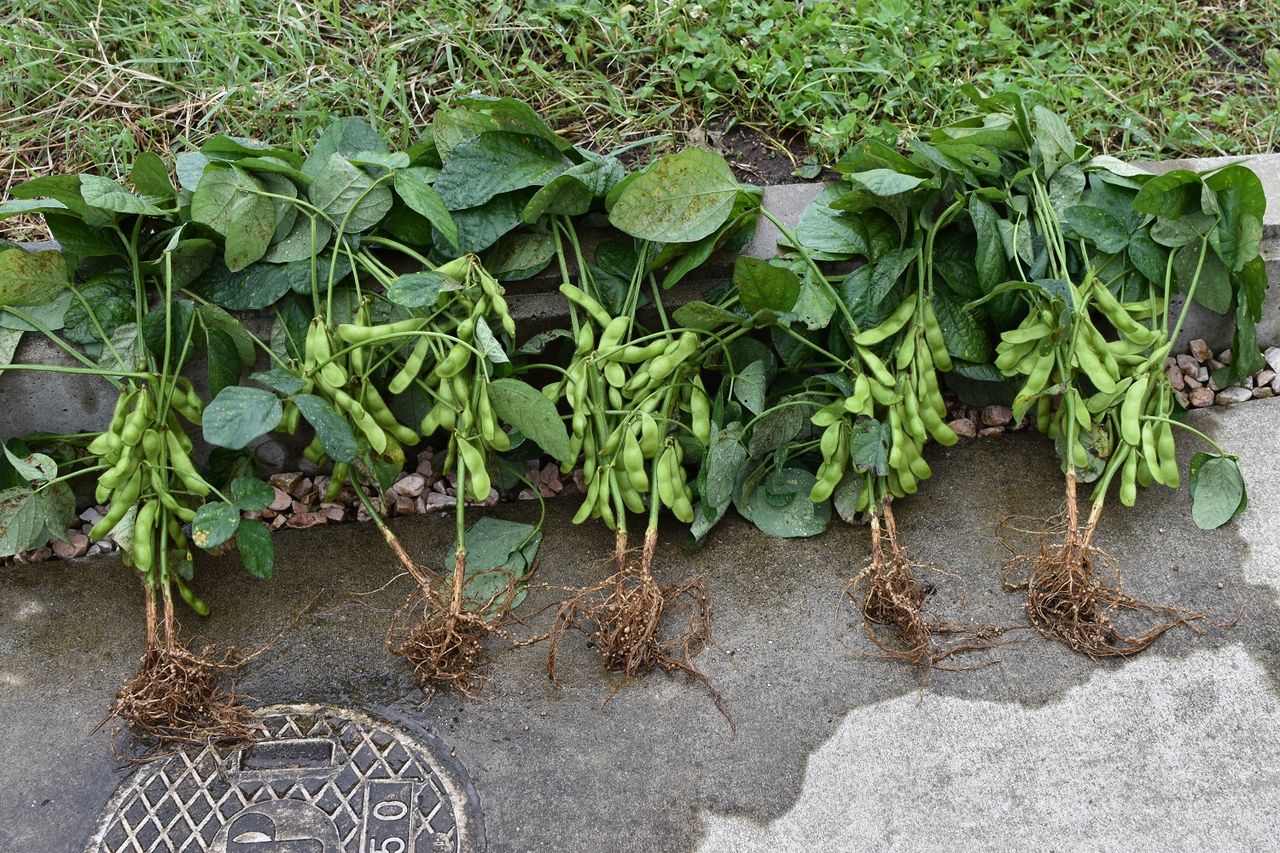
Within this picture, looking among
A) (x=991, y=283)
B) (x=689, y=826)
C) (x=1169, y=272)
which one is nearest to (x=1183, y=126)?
(x=1169, y=272)

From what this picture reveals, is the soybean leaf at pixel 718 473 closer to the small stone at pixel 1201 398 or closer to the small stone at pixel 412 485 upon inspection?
the small stone at pixel 412 485

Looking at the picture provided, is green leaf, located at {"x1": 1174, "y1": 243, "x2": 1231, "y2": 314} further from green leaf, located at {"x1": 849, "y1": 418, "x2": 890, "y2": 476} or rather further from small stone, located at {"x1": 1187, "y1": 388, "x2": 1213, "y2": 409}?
green leaf, located at {"x1": 849, "y1": 418, "x2": 890, "y2": 476}

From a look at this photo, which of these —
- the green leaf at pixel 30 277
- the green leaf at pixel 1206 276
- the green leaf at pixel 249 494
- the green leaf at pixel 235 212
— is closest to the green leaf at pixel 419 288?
the green leaf at pixel 235 212

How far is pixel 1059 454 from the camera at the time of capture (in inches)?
96.3

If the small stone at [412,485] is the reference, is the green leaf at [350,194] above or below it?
above

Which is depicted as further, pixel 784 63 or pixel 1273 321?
pixel 784 63

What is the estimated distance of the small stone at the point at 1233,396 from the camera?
2697 millimetres

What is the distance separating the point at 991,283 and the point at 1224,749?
39.5 inches

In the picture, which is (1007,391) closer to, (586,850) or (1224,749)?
(1224,749)

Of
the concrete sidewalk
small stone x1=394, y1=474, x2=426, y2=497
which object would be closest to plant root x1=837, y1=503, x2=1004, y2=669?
the concrete sidewalk

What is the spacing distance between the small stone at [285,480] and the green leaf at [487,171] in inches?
29.8

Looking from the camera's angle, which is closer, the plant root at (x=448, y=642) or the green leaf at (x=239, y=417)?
the green leaf at (x=239, y=417)

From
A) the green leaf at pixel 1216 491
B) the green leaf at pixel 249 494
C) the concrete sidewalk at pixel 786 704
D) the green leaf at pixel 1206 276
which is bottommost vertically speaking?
the concrete sidewalk at pixel 786 704

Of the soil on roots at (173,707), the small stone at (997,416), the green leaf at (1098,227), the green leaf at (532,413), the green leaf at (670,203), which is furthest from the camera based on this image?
the small stone at (997,416)
